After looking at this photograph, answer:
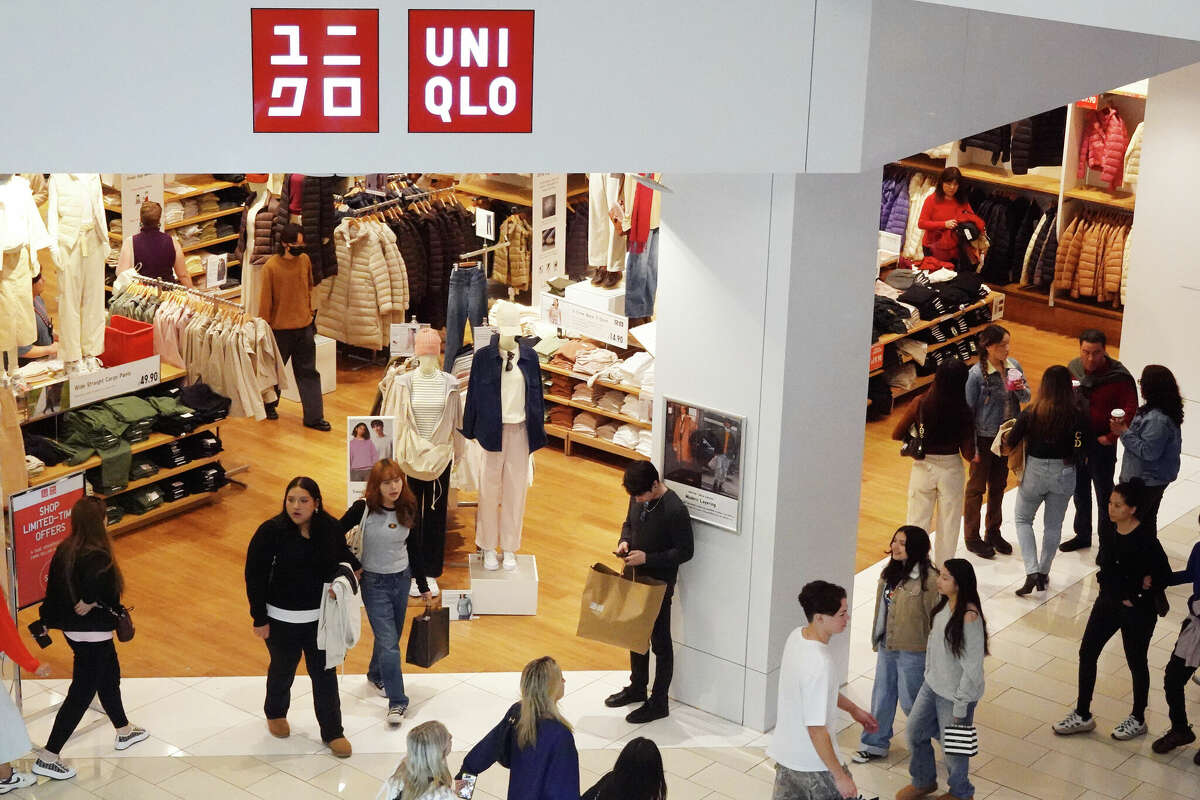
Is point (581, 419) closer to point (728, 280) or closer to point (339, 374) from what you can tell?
point (339, 374)

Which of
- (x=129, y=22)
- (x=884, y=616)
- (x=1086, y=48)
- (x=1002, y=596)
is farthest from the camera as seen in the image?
(x=1002, y=596)

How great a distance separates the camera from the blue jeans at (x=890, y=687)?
27.4 feet

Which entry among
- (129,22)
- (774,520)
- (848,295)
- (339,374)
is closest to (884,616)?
(774,520)

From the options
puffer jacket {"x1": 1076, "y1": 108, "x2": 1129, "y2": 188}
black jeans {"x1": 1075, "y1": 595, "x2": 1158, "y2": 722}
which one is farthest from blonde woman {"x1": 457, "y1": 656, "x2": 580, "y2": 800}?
puffer jacket {"x1": 1076, "y1": 108, "x2": 1129, "y2": 188}

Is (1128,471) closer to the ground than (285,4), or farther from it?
closer to the ground

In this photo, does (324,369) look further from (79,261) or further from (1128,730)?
(1128,730)

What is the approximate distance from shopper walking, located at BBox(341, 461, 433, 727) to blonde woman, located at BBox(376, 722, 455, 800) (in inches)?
99.5

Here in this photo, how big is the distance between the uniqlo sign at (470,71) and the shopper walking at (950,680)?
111 inches

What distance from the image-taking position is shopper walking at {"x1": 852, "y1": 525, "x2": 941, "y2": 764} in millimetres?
8109

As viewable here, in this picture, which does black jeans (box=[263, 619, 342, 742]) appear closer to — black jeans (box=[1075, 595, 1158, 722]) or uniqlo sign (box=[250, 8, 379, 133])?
uniqlo sign (box=[250, 8, 379, 133])

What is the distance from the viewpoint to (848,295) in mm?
8625

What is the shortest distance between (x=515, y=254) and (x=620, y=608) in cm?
638

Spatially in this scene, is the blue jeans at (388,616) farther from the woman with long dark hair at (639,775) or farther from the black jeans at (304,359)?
the black jeans at (304,359)

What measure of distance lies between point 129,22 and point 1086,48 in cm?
529
